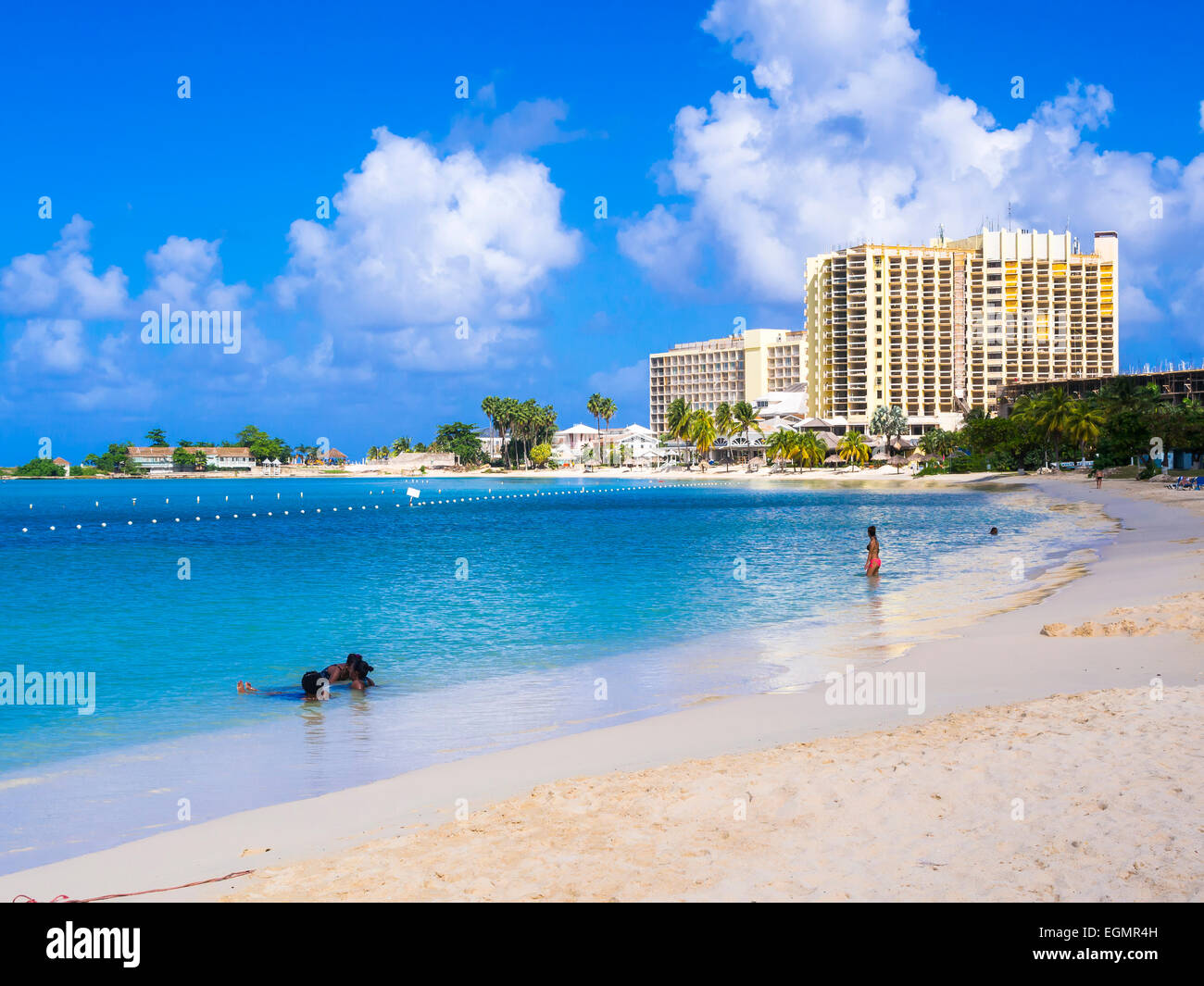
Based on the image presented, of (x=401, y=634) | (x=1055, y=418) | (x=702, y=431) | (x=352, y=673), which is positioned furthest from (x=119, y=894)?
(x=702, y=431)

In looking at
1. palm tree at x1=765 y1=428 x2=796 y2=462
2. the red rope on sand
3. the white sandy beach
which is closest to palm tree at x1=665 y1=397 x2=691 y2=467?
palm tree at x1=765 y1=428 x2=796 y2=462

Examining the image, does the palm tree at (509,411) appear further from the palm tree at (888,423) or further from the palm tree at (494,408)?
the palm tree at (888,423)

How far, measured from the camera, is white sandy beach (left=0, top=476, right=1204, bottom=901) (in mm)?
5500

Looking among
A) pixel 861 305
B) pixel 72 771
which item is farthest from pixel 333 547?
pixel 861 305

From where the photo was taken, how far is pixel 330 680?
14.1 m

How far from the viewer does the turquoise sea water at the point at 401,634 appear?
1031 cm

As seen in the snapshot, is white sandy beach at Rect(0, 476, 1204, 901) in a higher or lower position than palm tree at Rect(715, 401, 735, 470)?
lower

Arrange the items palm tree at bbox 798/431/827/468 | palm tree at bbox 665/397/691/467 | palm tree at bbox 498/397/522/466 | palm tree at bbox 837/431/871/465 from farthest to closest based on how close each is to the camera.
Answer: palm tree at bbox 498/397/522/466
palm tree at bbox 665/397/691/467
palm tree at bbox 798/431/827/468
palm tree at bbox 837/431/871/465

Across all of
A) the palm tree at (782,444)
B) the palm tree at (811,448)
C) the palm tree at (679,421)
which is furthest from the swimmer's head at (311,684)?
the palm tree at (679,421)

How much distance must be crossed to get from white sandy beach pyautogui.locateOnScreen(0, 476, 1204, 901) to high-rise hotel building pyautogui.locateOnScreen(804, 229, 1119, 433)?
161422 mm

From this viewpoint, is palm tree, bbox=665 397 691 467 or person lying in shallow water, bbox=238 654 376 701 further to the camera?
palm tree, bbox=665 397 691 467

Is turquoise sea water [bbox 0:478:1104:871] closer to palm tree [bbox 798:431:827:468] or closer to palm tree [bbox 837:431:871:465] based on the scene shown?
palm tree [bbox 837:431:871:465]

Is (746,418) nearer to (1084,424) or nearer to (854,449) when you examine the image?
(854,449)
